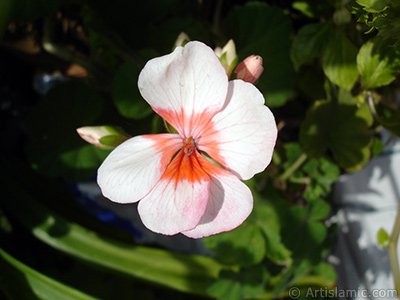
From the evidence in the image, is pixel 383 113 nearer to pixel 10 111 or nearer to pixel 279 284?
pixel 279 284

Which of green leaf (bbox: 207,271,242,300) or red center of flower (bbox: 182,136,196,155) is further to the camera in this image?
green leaf (bbox: 207,271,242,300)

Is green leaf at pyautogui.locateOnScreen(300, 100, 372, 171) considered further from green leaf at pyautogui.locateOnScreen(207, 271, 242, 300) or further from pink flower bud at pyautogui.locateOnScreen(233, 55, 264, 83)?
green leaf at pyautogui.locateOnScreen(207, 271, 242, 300)

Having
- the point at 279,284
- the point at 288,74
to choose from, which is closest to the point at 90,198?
the point at 279,284

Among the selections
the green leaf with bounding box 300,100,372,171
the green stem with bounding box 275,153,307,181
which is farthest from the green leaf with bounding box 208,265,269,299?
the green leaf with bounding box 300,100,372,171

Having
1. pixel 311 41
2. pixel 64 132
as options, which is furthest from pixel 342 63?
pixel 64 132

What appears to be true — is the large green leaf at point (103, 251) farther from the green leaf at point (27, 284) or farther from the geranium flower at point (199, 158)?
the geranium flower at point (199, 158)

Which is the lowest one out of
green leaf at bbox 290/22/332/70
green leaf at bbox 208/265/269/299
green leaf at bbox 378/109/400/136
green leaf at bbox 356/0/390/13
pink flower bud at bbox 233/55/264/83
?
green leaf at bbox 208/265/269/299
